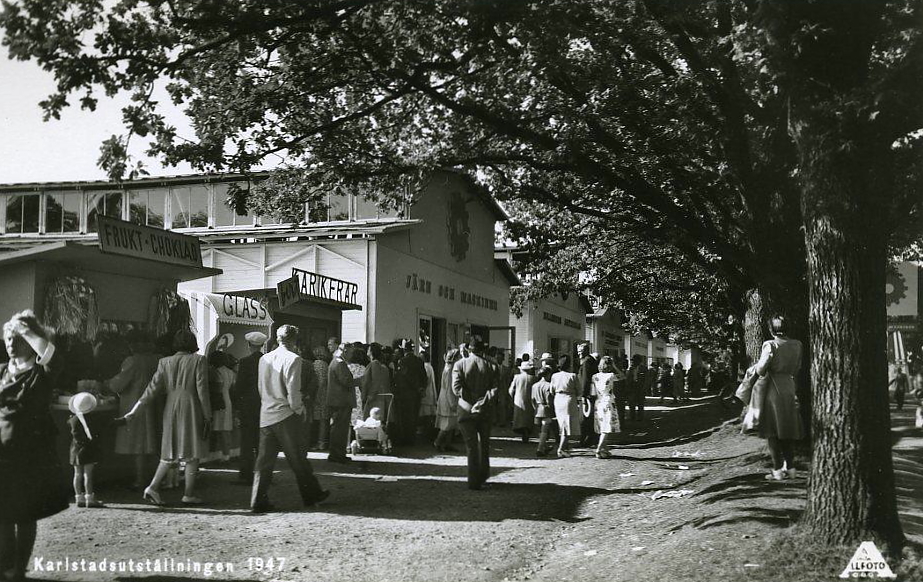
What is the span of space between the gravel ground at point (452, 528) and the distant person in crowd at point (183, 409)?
430mm

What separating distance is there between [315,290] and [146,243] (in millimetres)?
7461

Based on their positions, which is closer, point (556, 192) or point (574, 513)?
point (574, 513)

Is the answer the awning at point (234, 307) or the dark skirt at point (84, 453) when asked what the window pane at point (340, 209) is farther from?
the dark skirt at point (84, 453)

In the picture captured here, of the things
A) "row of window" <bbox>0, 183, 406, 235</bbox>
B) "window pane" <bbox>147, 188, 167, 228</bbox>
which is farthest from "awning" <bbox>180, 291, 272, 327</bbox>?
"window pane" <bbox>147, 188, 167, 228</bbox>

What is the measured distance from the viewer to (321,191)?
13.9 meters

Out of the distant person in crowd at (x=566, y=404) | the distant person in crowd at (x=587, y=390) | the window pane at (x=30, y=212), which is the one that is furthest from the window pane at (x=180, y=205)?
the distant person in crowd at (x=566, y=404)

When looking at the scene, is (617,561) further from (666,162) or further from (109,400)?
(666,162)

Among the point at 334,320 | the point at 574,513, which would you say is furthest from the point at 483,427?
the point at 334,320

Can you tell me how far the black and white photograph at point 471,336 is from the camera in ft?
20.2

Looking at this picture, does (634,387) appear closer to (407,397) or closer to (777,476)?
(407,397)

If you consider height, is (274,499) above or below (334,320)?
below

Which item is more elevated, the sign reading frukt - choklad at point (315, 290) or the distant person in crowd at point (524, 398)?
the sign reading frukt - choklad at point (315, 290)

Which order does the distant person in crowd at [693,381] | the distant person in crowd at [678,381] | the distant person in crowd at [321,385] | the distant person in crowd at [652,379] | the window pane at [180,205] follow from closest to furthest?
1. the distant person in crowd at [321,385]
2. the window pane at [180,205]
3. the distant person in crowd at [678,381]
4. the distant person in crowd at [652,379]
5. the distant person in crowd at [693,381]

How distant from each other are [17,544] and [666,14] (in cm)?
873
